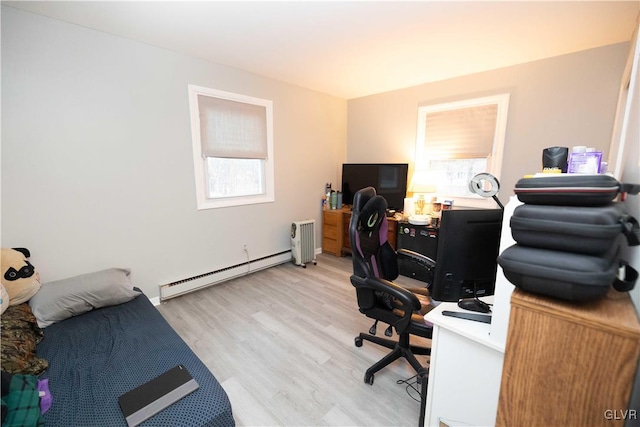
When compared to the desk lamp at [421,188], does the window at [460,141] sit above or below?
above

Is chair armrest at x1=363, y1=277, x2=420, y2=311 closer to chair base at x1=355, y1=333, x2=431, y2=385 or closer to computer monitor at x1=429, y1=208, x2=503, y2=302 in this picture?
computer monitor at x1=429, y1=208, x2=503, y2=302

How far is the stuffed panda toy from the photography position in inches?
68.4

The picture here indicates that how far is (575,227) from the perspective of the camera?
632mm

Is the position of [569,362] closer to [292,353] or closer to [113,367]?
[292,353]

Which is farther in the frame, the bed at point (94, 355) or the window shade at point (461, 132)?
the window shade at point (461, 132)

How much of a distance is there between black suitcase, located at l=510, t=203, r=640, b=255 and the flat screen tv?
9.93ft

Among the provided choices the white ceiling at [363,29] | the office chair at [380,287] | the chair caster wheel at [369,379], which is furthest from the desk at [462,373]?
the white ceiling at [363,29]

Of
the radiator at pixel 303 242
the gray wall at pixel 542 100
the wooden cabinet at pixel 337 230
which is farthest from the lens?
the wooden cabinet at pixel 337 230

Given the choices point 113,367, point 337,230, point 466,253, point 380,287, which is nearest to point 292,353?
point 380,287

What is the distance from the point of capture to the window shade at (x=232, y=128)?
9.28ft

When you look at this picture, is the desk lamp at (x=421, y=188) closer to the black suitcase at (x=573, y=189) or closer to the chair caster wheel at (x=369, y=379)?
the chair caster wheel at (x=369, y=379)

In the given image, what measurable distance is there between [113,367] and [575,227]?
209cm

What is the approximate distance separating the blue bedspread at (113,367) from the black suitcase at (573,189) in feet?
4.97

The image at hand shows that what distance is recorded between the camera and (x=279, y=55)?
Result: 2643 millimetres
